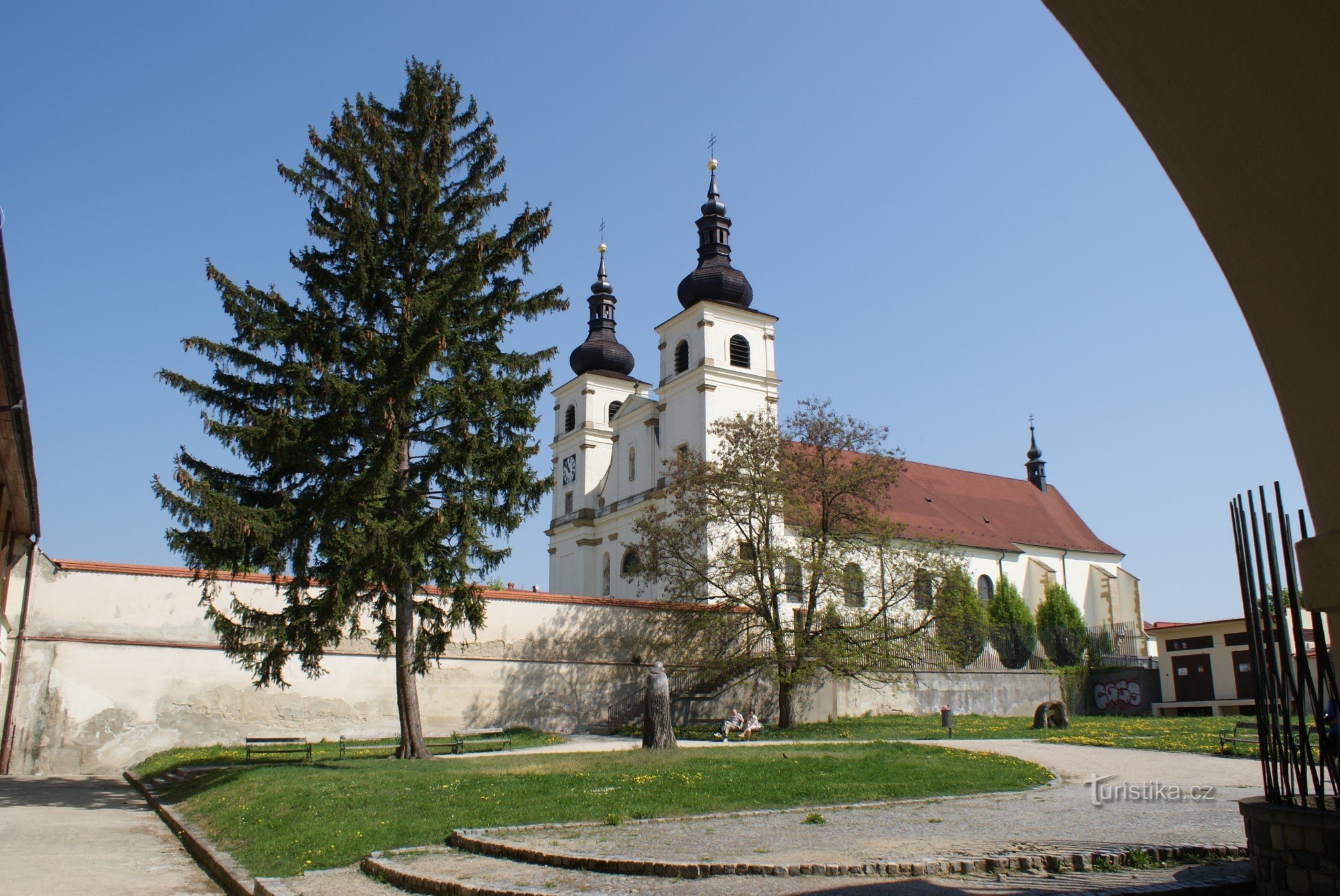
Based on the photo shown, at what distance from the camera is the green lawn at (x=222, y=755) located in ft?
61.7

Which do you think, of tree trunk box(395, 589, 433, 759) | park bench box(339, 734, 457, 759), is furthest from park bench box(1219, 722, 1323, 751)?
park bench box(339, 734, 457, 759)

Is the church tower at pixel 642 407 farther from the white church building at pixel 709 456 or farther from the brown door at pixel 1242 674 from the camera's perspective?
the brown door at pixel 1242 674

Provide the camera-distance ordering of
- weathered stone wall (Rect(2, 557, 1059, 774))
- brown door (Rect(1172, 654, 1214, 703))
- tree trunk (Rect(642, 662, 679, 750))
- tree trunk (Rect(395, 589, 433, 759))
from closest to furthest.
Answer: tree trunk (Rect(395, 589, 433, 759)) < tree trunk (Rect(642, 662, 679, 750)) < weathered stone wall (Rect(2, 557, 1059, 774)) < brown door (Rect(1172, 654, 1214, 703))

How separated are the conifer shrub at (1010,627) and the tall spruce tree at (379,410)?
98.9 feet

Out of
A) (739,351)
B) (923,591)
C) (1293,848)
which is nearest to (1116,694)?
(923,591)

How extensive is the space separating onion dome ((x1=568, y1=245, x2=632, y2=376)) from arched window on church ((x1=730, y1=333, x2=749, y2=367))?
443 inches

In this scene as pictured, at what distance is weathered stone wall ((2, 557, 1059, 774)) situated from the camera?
21172mm

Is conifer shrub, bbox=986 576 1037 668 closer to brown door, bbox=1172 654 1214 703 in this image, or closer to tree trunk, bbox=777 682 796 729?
brown door, bbox=1172 654 1214 703

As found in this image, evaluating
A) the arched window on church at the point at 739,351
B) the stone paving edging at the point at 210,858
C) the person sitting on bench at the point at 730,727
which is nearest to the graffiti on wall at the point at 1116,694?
the arched window on church at the point at 739,351

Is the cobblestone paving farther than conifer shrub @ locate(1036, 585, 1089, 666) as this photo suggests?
No

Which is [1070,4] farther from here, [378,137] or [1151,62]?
[378,137]

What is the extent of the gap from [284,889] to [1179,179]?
7495mm

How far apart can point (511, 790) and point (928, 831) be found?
5.23 metres

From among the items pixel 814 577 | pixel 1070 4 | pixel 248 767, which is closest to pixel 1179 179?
pixel 1070 4
